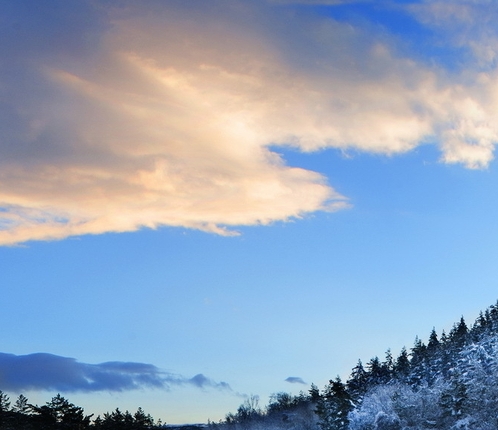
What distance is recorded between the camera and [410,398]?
336ft

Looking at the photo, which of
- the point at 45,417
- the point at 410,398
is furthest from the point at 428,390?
the point at 45,417

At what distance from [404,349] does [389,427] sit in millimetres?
60290

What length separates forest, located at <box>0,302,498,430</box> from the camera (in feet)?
302

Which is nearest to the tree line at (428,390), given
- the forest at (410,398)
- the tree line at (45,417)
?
the forest at (410,398)

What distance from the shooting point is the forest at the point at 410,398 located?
92.1 meters

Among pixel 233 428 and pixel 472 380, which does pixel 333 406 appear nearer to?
pixel 472 380

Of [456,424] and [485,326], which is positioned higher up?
[485,326]

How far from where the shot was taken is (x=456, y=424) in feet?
286

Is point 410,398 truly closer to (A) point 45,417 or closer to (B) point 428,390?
(B) point 428,390

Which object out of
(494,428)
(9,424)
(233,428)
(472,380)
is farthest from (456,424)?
(233,428)

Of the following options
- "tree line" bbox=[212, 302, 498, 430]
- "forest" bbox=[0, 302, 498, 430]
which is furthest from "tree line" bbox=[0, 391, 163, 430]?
"tree line" bbox=[212, 302, 498, 430]

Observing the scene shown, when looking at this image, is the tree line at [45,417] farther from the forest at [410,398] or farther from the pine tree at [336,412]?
the pine tree at [336,412]

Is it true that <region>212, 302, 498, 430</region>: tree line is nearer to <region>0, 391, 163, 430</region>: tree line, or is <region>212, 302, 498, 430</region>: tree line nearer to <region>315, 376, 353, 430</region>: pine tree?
<region>315, 376, 353, 430</region>: pine tree

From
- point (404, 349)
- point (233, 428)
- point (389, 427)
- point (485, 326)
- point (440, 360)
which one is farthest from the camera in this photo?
point (233, 428)
